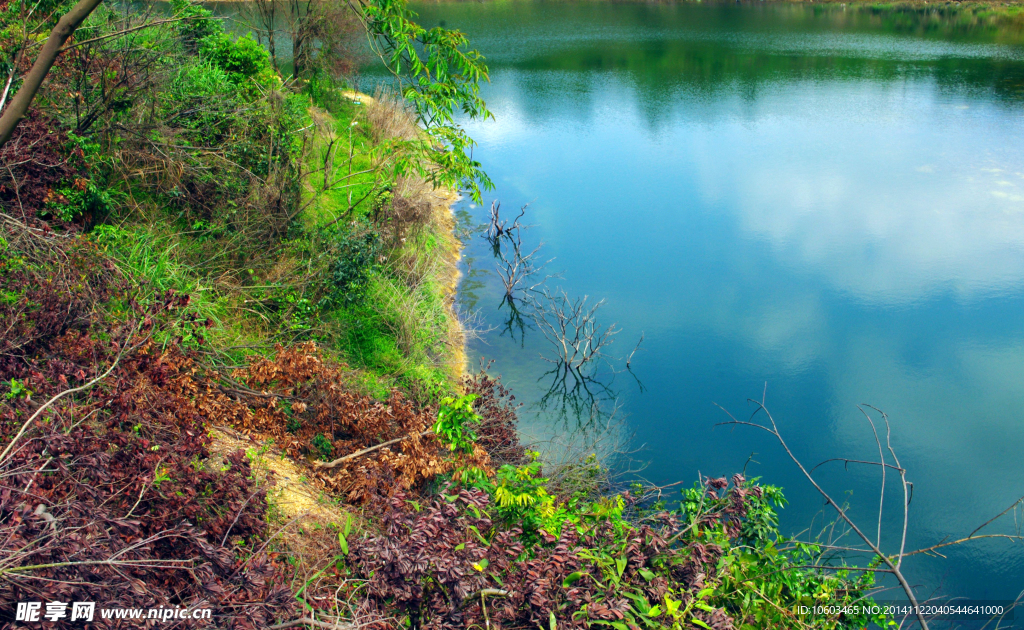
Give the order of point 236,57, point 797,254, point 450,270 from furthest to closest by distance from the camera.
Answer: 1. point 797,254
2. point 450,270
3. point 236,57

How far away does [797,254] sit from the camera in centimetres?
1948

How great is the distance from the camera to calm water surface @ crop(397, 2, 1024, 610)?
12.9 meters

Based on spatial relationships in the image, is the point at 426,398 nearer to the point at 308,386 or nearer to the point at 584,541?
the point at 308,386

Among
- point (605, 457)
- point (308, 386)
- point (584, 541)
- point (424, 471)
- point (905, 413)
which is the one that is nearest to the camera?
point (584, 541)

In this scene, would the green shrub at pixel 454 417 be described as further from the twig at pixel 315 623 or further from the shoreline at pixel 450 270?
the shoreline at pixel 450 270

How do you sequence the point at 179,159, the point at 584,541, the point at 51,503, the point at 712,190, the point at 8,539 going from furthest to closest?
the point at 712,190 < the point at 179,159 < the point at 584,541 < the point at 51,503 < the point at 8,539

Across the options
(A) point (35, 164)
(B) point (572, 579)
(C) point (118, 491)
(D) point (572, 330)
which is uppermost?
(A) point (35, 164)

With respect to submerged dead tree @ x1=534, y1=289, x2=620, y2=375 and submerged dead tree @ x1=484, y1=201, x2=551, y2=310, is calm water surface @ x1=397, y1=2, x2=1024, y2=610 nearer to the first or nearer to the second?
submerged dead tree @ x1=534, y1=289, x2=620, y2=375

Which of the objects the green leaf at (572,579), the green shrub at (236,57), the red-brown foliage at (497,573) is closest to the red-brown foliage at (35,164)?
the green shrub at (236,57)

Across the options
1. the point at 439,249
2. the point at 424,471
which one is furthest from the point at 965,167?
the point at 424,471

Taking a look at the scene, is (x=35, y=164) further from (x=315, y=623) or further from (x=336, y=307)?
(x=315, y=623)

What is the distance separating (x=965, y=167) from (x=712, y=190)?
373 inches

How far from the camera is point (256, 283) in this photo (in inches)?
450

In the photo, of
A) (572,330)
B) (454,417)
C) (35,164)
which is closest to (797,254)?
(572,330)
